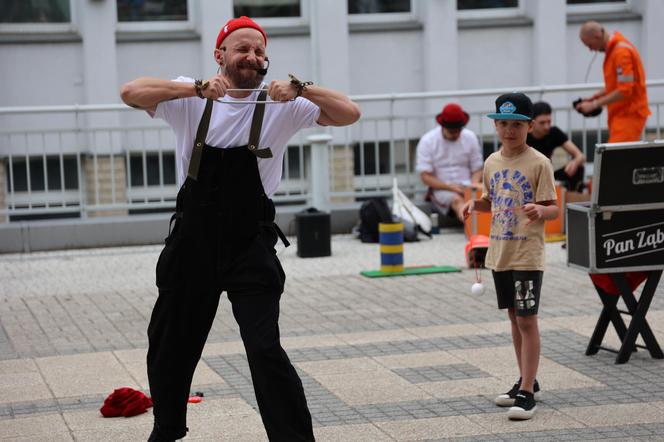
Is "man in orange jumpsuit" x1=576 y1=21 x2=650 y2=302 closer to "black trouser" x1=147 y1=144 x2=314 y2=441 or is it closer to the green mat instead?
the green mat

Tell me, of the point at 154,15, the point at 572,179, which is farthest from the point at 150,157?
the point at 572,179

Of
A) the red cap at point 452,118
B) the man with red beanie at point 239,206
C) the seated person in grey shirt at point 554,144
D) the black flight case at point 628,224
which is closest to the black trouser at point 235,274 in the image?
the man with red beanie at point 239,206

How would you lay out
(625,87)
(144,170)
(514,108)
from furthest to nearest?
(144,170) < (625,87) < (514,108)

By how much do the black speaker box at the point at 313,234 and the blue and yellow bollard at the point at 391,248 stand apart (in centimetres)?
135

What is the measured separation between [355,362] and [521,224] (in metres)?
1.70

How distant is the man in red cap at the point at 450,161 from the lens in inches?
542

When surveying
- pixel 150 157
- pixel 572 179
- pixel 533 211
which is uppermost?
pixel 533 211

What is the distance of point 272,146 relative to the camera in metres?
5.17

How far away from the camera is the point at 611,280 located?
25.2 feet

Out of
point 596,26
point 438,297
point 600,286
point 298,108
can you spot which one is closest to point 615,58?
point 596,26

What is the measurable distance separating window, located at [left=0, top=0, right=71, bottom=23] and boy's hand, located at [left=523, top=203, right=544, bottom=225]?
11.2 meters

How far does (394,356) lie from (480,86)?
10.0 m

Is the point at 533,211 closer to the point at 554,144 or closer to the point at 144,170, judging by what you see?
the point at 554,144

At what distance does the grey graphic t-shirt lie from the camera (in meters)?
6.46
